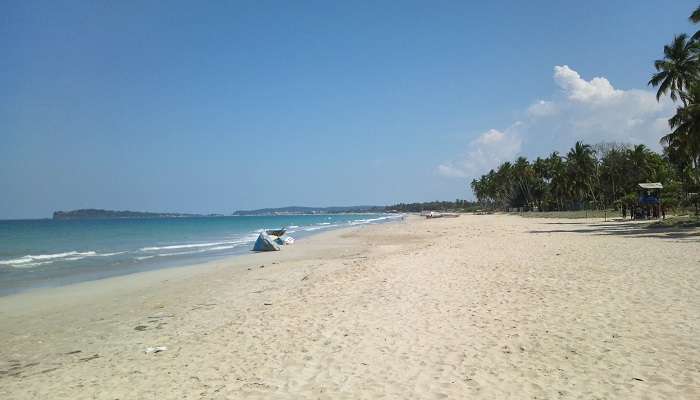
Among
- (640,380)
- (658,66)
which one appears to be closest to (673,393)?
(640,380)

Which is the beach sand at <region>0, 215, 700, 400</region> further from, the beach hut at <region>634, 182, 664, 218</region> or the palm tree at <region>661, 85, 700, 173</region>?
the beach hut at <region>634, 182, 664, 218</region>

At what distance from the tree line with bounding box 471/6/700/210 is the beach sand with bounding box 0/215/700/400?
64.7 ft

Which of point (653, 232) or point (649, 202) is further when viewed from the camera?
point (649, 202)

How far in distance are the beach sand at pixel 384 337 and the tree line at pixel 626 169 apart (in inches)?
777

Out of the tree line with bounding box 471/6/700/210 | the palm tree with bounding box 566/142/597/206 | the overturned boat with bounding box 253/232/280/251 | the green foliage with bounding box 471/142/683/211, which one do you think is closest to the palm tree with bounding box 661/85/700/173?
the tree line with bounding box 471/6/700/210

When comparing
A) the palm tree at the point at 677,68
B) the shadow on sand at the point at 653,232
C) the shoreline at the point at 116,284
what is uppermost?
the palm tree at the point at 677,68

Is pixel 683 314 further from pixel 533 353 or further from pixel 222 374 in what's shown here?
pixel 222 374

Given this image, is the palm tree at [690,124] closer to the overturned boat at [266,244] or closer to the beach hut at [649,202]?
the beach hut at [649,202]

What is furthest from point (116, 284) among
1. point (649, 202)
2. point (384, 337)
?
point (649, 202)

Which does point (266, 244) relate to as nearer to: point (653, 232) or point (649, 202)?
point (653, 232)

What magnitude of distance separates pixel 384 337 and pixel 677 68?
126ft

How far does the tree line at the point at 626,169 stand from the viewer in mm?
27078

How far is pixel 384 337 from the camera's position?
6.08 metres

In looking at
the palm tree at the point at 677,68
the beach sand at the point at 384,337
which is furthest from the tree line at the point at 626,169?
the beach sand at the point at 384,337
